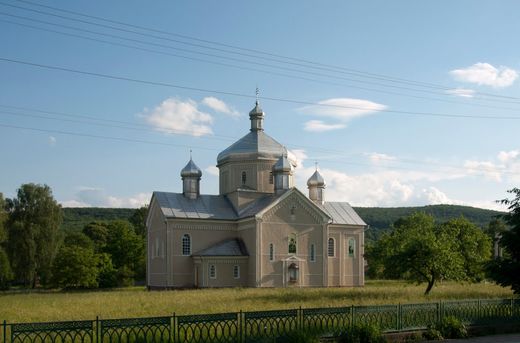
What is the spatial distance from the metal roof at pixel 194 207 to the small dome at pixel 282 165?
4.62 meters

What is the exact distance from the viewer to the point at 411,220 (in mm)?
63250

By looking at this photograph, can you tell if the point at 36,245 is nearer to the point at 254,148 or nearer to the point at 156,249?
the point at 156,249

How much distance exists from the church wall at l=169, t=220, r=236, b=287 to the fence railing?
29.7 m

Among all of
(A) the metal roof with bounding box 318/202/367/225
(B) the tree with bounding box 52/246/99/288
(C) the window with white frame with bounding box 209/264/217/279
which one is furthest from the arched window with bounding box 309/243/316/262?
(B) the tree with bounding box 52/246/99/288

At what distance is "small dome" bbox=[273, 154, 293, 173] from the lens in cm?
4853

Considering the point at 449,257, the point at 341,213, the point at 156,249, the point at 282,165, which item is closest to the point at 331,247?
the point at 341,213

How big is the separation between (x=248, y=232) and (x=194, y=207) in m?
4.53

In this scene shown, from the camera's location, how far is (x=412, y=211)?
131 meters

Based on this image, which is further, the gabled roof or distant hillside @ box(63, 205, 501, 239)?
distant hillside @ box(63, 205, 501, 239)

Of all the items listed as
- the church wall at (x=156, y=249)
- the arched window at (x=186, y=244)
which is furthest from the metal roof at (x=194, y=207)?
the arched window at (x=186, y=244)

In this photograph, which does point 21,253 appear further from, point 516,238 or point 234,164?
point 516,238

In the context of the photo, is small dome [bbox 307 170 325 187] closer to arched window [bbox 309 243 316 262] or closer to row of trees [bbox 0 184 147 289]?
arched window [bbox 309 243 316 262]

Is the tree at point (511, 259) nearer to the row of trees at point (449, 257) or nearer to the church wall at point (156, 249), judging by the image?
the row of trees at point (449, 257)

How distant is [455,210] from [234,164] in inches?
3772
